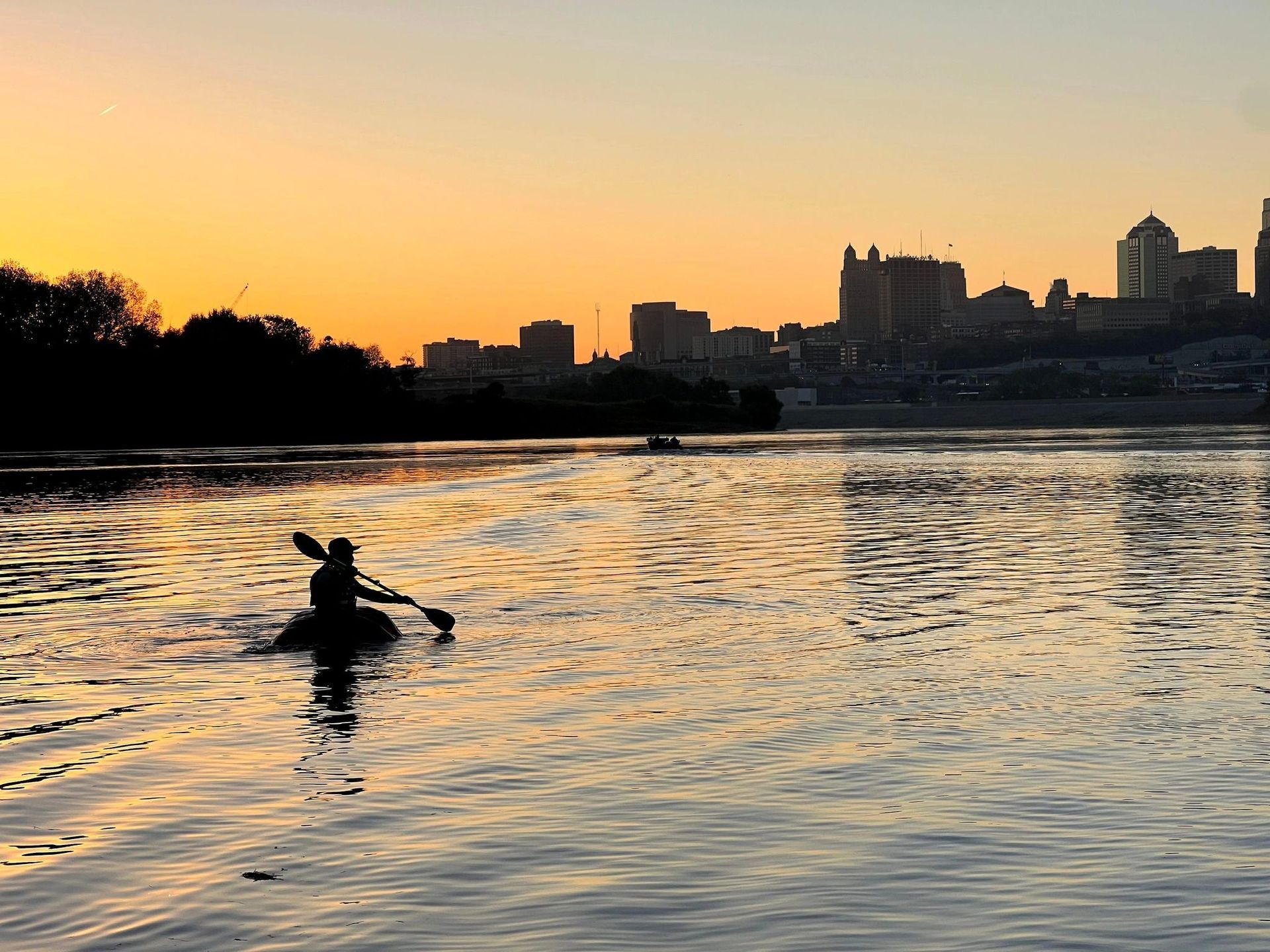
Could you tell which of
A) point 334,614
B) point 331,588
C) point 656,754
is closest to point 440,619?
point 334,614

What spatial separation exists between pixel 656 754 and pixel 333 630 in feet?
35.0

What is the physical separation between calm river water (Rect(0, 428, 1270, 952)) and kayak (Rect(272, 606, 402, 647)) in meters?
0.55

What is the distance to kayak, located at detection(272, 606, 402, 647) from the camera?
89.4ft

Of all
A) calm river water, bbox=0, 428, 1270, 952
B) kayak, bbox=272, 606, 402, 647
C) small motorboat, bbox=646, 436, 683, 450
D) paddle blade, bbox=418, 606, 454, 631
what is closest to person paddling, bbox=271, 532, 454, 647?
kayak, bbox=272, 606, 402, 647

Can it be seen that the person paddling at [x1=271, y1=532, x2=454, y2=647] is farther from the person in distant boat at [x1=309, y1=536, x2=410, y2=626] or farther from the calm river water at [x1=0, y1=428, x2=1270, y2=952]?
the calm river water at [x1=0, y1=428, x2=1270, y2=952]

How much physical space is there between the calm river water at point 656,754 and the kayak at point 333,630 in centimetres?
55

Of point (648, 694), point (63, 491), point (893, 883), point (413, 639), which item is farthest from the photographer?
point (63, 491)

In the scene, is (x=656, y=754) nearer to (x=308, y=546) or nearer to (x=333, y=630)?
(x=333, y=630)

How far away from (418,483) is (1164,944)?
273 feet

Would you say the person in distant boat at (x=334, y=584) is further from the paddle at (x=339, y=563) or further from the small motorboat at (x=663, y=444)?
the small motorboat at (x=663, y=444)

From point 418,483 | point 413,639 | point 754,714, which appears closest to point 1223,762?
point 754,714

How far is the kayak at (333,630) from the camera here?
89.4 ft

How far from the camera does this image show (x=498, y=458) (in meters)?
138

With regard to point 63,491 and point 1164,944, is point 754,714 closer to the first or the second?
point 1164,944
